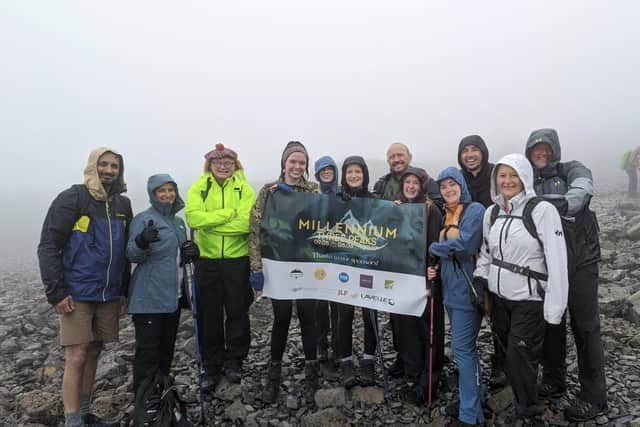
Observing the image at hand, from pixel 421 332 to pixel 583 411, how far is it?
8.03 ft

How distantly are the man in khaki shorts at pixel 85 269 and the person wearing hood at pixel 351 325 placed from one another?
3670 millimetres

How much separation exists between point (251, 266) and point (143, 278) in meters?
1.68

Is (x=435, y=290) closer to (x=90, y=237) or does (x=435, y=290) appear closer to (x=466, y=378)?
(x=466, y=378)

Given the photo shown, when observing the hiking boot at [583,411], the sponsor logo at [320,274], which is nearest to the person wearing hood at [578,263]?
the hiking boot at [583,411]

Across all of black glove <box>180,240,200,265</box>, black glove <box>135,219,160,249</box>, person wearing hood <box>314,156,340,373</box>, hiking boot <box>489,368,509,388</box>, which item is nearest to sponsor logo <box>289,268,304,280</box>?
person wearing hood <box>314,156,340,373</box>

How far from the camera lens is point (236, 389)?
661 centimetres

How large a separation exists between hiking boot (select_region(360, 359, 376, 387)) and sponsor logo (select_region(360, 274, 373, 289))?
1408mm

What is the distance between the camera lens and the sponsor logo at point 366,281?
6.41 m

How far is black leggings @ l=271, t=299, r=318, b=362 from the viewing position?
6.42 m

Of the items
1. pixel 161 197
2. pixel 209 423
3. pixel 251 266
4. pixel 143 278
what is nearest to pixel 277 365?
pixel 209 423

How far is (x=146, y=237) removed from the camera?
5.52 metres

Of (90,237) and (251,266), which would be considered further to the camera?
(251,266)

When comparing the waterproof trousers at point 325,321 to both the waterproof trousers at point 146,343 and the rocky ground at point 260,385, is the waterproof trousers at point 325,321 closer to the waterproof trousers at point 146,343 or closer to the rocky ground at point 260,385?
the rocky ground at point 260,385

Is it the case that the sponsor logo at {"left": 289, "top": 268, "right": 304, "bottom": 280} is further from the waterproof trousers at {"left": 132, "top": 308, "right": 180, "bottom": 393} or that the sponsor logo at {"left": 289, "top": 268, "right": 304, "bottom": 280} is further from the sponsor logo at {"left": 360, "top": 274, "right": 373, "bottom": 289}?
the waterproof trousers at {"left": 132, "top": 308, "right": 180, "bottom": 393}
